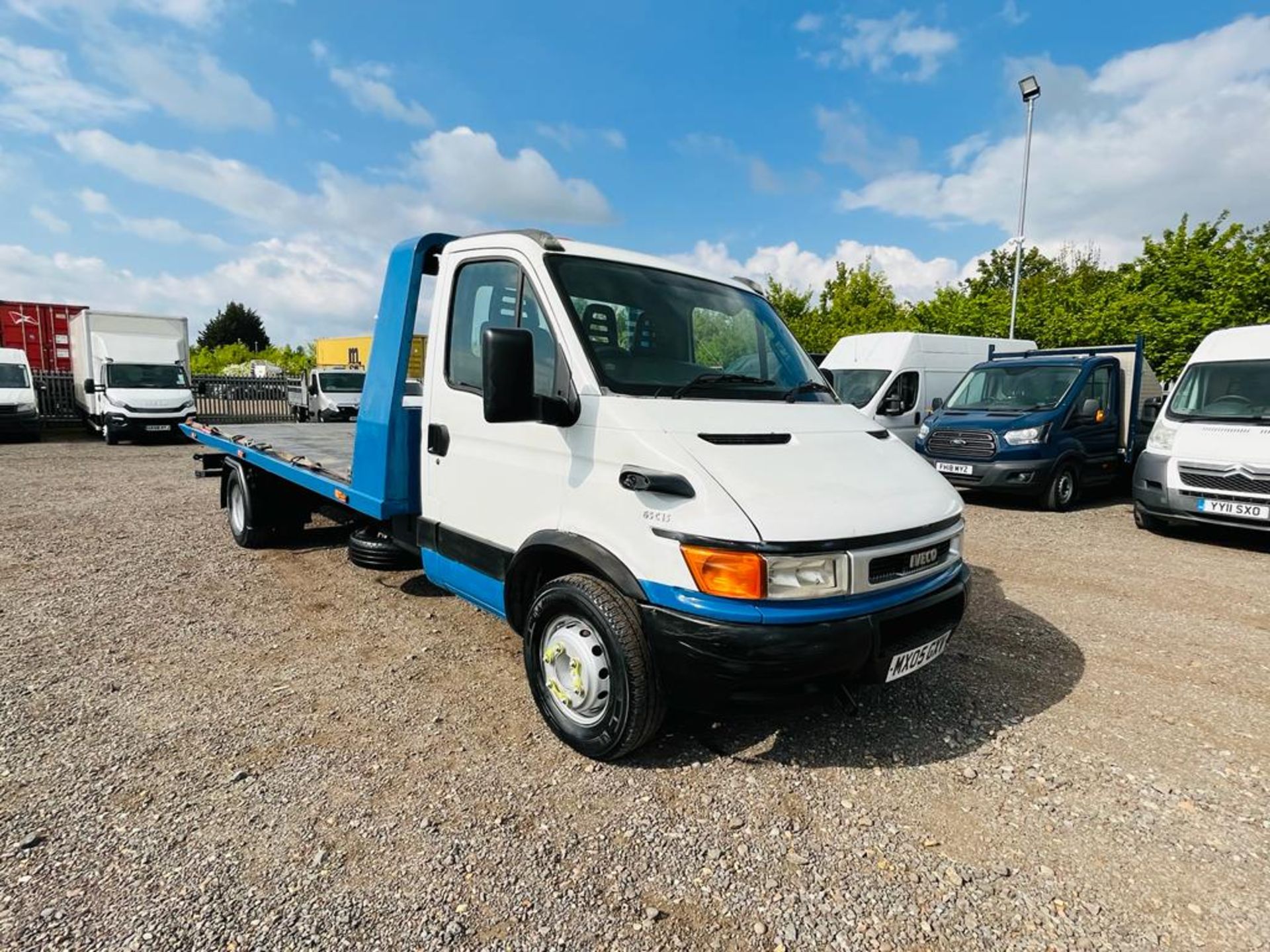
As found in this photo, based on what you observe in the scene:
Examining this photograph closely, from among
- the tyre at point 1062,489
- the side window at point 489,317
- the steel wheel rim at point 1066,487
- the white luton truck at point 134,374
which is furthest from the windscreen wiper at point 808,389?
the white luton truck at point 134,374

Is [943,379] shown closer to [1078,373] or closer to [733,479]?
[1078,373]

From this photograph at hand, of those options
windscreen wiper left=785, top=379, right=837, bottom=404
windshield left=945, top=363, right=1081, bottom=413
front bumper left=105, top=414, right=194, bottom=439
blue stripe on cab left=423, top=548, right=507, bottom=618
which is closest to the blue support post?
blue stripe on cab left=423, top=548, right=507, bottom=618

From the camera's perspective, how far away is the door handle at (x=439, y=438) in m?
3.74

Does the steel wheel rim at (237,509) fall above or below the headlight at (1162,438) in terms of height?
below

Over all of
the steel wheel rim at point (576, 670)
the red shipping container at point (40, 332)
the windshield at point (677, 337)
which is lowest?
the steel wheel rim at point (576, 670)

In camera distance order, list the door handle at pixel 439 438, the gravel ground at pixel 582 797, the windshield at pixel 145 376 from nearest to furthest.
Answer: the gravel ground at pixel 582 797 < the door handle at pixel 439 438 < the windshield at pixel 145 376

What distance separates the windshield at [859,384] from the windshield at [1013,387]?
6.10 feet

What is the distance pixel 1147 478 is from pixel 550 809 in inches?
309

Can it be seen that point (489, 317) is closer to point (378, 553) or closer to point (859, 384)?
point (378, 553)

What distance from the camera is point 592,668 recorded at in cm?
291

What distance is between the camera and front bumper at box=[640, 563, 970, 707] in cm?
251

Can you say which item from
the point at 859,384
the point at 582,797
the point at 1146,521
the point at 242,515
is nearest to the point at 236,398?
the point at 242,515

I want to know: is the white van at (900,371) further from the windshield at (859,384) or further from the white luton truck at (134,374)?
the white luton truck at (134,374)

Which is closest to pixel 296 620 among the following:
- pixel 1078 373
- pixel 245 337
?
pixel 1078 373
